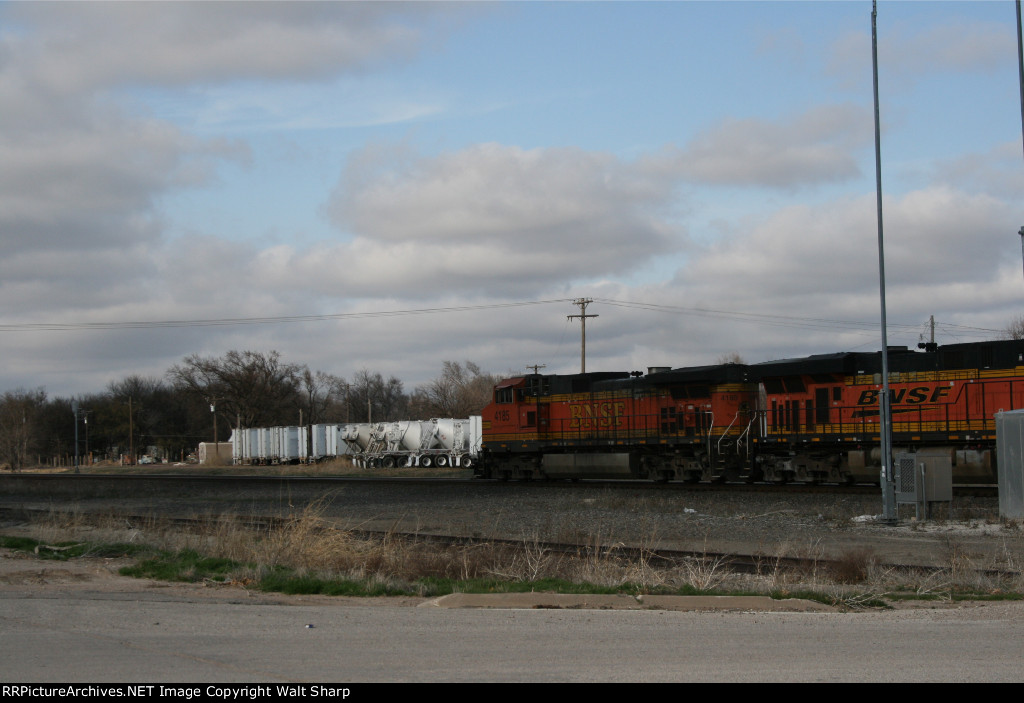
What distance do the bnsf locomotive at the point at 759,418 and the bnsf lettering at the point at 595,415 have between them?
0.05 metres

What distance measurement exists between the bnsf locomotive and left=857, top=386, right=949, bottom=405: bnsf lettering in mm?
34

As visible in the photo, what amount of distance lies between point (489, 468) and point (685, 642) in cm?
3331

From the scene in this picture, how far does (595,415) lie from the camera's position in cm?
3703

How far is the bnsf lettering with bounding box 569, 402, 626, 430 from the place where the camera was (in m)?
36.3

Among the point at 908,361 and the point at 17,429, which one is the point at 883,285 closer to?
the point at 908,361

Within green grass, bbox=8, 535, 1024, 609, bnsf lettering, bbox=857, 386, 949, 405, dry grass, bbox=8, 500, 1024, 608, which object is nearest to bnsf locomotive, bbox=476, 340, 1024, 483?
bnsf lettering, bbox=857, 386, 949, 405

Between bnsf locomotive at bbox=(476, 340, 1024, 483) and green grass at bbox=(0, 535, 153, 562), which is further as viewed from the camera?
bnsf locomotive at bbox=(476, 340, 1024, 483)

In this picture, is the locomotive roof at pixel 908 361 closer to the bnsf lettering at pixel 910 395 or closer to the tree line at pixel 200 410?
the bnsf lettering at pixel 910 395

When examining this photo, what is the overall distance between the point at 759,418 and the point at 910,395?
525 centimetres

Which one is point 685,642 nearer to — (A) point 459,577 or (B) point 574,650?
(B) point 574,650

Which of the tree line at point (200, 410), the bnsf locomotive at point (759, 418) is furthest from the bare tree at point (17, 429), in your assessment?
the bnsf locomotive at point (759, 418)

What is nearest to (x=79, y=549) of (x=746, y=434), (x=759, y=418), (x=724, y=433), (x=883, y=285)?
(x=883, y=285)

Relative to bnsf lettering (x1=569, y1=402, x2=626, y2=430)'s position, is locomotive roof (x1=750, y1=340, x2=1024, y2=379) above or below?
above

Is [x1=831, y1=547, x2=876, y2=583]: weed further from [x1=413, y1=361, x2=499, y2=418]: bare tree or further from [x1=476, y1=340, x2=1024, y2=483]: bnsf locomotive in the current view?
[x1=413, y1=361, x2=499, y2=418]: bare tree
